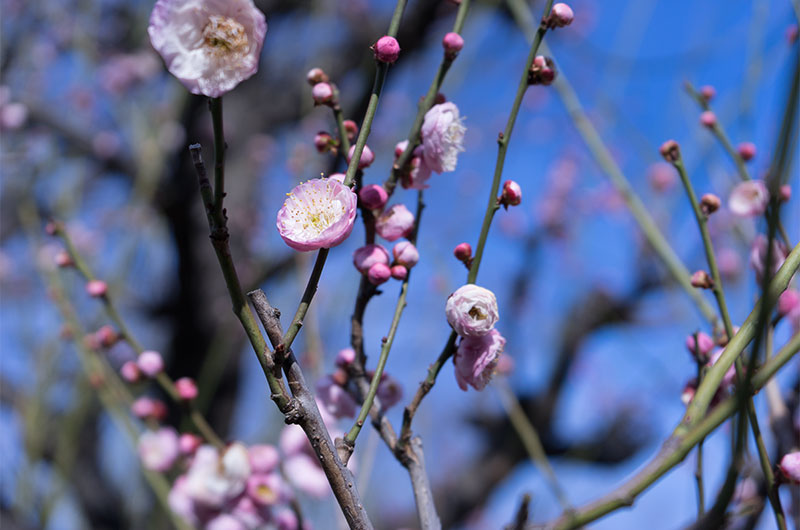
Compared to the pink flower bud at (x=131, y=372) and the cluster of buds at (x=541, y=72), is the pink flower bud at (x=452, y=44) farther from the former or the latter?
the pink flower bud at (x=131, y=372)

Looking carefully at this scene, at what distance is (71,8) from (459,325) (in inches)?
112

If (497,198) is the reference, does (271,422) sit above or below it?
below

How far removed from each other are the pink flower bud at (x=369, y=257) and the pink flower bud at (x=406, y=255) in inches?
0.4

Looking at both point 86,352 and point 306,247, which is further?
point 86,352

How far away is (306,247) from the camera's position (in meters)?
0.38

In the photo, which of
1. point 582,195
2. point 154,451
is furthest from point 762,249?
point 582,195

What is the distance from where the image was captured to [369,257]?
0.47 m

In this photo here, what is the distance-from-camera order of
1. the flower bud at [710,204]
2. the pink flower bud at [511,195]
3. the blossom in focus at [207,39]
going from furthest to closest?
the flower bud at [710,204] < the pink flower bud at [511,195] < the blossom in focus at [207,39]

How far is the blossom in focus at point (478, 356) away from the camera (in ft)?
1.47

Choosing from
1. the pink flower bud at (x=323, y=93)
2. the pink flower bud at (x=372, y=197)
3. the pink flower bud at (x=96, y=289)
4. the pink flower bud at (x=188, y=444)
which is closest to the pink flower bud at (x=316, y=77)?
the pink flower bud at (x=323, y=93)

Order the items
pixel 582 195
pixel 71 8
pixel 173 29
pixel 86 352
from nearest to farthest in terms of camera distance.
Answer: pixel 173 29, pixel 86 352, pixel 71 8, pixel 582 195

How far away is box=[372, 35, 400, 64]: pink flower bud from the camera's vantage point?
0.42m

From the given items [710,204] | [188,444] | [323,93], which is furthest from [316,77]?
[188,444]

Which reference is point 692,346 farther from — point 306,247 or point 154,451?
point 154,451
